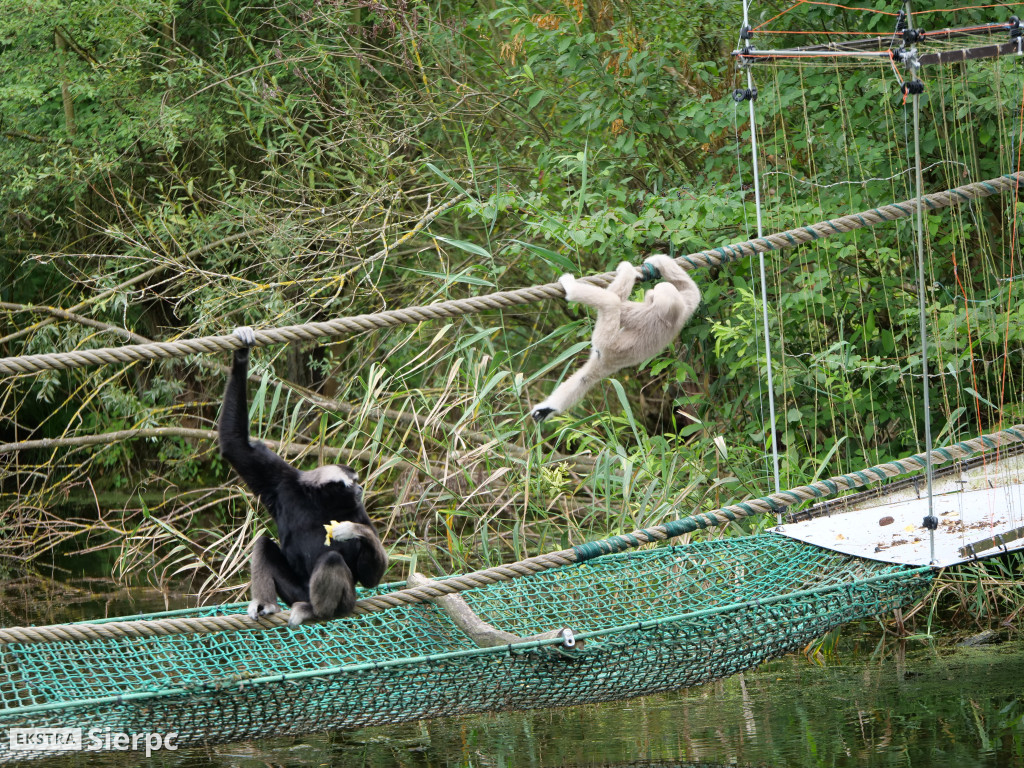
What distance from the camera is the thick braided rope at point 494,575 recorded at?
3287 millimetres

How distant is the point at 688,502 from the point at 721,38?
3.19 meters

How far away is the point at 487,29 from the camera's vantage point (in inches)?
314

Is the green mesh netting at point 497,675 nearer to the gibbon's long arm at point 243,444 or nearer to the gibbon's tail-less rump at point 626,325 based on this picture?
the gibbon's long arm at point 243,444

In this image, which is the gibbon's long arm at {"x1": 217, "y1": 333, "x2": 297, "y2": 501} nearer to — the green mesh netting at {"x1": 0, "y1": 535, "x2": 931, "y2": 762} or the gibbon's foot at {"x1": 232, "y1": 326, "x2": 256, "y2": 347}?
the gibbon's foot at {"x1": 232, "y1": 326, "x2": 256, "y2": 347}

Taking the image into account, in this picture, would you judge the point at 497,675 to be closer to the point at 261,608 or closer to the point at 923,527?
the point at 261,608

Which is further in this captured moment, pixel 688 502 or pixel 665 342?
pixel 688 502

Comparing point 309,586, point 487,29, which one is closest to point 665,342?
point 309,586

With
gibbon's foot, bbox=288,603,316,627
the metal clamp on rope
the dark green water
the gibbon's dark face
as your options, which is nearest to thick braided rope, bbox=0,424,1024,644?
gibbon's foot, bbox=288,603,316,627

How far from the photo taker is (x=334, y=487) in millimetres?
3629

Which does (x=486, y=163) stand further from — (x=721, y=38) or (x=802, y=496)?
(x=802, y=496)

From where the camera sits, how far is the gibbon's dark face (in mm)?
3619

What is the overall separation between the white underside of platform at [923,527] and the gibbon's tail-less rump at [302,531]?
1.68 meters

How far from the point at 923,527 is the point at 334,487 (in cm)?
208

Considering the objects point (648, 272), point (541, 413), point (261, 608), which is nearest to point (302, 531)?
point (261, 608)
